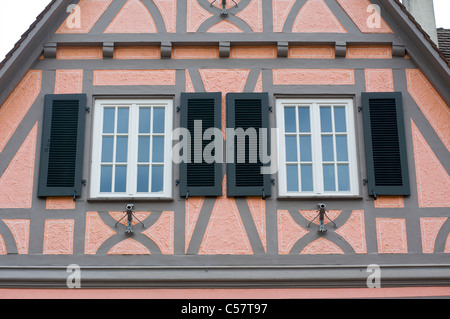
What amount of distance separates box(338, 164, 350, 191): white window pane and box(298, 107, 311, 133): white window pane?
71 centimetres

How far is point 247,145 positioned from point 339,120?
1379mm

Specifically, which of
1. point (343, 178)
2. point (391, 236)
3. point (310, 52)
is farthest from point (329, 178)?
point (310, 52)

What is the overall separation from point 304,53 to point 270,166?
1.82m

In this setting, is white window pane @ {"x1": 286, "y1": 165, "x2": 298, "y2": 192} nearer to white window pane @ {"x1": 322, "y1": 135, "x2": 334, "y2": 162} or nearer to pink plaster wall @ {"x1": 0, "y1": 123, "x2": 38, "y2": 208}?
white window pane @ {"x1": 322, "y1": 135, "x2": 334, "y2": 162}

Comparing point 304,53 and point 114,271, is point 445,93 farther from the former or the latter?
point 114,271

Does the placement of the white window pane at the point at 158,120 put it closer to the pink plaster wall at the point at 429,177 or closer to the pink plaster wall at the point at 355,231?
the pink plaster wall at the point at 355,231

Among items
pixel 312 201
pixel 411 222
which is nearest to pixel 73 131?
pixel 312 201

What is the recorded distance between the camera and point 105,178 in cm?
1071

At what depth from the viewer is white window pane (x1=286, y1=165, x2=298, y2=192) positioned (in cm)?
1065

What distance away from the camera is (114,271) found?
1011 centimetres

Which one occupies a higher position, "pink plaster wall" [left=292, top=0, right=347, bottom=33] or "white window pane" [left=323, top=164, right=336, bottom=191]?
"pink plaster wall" [left=292, top=0, right=347, bottom=33]

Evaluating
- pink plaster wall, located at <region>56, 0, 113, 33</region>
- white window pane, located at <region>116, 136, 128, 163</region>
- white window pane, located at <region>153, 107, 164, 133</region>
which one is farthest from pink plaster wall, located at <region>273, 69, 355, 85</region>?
pink plaster wall, located at <region>56, 0, 113, 33</region>

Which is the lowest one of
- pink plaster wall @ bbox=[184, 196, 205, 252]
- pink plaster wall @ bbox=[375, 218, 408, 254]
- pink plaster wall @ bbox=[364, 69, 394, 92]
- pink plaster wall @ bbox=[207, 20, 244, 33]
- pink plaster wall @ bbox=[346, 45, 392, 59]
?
pink plaster wall @ bbox=[375, 218, 408, 254]

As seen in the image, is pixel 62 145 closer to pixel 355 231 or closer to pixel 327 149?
pixel 327 149
